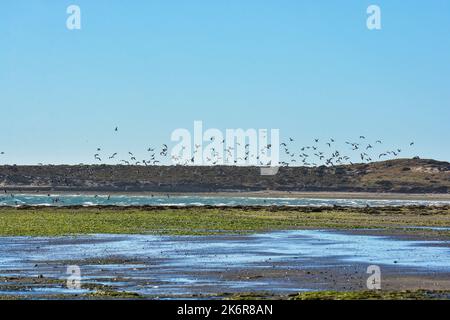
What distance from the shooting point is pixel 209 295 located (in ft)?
110

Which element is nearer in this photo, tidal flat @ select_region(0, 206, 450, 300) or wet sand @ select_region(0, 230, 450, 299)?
tidal flat @ select_region(0, 206, 450, 300)

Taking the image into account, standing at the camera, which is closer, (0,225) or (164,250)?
(164,250)

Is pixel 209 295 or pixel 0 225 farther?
pixel 0 225

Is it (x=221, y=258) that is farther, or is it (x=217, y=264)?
(x=221, y=258)

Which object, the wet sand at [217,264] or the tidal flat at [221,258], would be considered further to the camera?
→ the wet sand at [217,264]

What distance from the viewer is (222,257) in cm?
4944
